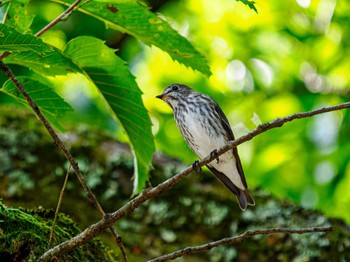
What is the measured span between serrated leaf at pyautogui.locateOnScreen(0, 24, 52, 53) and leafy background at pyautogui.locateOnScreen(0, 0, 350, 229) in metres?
3.22

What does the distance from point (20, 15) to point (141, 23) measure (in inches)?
16.5

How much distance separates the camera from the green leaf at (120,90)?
2180 mm

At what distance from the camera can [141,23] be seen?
2188mm

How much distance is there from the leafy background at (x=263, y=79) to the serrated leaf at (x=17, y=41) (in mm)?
3218

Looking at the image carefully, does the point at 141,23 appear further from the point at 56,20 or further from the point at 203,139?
the point at 203,139

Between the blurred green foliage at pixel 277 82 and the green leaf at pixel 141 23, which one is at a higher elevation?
the green leaf at pixel 141 23

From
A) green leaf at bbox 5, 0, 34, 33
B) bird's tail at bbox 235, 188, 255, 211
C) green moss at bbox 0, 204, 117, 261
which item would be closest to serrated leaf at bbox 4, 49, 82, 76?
green leaf at bbox 5, 0, 34, 33

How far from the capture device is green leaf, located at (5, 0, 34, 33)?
210cm

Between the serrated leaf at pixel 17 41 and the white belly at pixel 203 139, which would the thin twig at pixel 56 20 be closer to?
the serrated leaf at pixel 17 41

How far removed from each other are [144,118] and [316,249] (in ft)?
4.36

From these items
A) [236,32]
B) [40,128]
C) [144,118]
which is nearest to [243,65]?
[236,32]

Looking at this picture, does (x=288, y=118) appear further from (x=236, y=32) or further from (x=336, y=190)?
(x=236, y=32)

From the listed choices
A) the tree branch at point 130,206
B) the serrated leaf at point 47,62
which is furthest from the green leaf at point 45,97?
the tree branch at point 130,206

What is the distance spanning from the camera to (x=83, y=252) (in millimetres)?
2109
